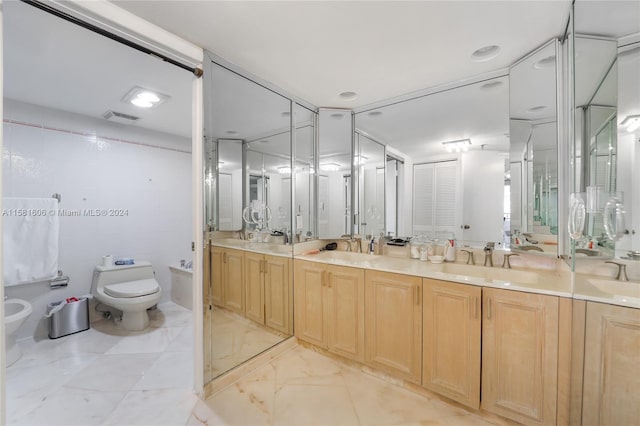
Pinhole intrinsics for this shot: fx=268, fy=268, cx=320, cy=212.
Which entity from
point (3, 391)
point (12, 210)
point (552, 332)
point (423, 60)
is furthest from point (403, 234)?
point (12, 210)

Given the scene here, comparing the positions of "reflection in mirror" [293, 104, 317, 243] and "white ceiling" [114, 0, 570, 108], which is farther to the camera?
"reflection in mirror" [293, 104, 317, 243]

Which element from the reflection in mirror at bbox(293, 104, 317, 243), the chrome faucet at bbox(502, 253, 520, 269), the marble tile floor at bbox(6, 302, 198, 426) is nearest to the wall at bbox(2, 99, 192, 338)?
Result: the marble tile floor at bbox(6, 302, 198, 426)

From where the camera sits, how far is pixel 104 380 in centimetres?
194

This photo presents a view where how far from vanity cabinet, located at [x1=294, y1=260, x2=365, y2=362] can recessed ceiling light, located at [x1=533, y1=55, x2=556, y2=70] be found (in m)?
1.75

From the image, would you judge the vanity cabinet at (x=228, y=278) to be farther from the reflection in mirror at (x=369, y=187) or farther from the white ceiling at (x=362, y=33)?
the white ceiling at (x=362, y=33)

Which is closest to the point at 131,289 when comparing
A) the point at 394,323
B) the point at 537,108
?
the point at 394,323

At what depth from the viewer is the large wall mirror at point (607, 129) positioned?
0.95 m

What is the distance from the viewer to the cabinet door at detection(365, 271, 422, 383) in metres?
1.81

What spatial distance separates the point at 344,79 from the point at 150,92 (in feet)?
5.42

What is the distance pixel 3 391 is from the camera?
3.59ft

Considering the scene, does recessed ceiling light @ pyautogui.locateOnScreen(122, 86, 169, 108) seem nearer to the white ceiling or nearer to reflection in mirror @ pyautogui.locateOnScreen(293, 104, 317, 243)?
the white ceiling

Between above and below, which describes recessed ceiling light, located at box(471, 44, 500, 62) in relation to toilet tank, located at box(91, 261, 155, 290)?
above

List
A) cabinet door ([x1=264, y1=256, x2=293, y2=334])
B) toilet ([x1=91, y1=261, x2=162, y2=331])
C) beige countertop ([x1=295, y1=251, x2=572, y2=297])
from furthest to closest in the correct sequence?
toilet ([x1=91, y1=261, x2=162, y2=331]) < cabinet door ([x1=264, y1=256, x2=293, y2=334]) < beige countertop ([x1=295, y1=251, x2=572, y2=297])

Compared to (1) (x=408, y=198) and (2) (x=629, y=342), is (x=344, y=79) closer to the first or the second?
(1) (x=408, y=198)
